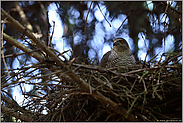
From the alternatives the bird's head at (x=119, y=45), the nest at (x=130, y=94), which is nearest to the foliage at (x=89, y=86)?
the nest at (x=130, y=94)

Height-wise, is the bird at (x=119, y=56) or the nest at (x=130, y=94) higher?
the bird at (x=119, y=56)

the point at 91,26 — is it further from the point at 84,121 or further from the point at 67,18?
the point at 84,121

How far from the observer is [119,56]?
384cm

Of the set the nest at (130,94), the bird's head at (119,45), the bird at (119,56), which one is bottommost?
the nest at (130,94)

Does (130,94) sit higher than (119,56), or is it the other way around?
(119,56)

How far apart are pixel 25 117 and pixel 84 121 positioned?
0.89m

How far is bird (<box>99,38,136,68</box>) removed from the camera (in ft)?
12.3

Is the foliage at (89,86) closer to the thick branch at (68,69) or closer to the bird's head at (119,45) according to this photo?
the thick branch at (68,69)

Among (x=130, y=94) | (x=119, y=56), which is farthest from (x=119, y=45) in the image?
(x=130, y=94)

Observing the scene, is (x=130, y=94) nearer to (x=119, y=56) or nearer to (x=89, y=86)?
(x=89, y=86)

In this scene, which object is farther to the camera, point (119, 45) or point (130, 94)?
point (119, 45)

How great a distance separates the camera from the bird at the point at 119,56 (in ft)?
12.3

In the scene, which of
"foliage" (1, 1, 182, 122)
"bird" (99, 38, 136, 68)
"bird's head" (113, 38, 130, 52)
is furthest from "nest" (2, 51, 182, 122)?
"bird's head" (113, 38, 130, 52)

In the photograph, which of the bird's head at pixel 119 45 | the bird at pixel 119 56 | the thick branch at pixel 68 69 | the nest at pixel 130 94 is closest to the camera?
the thick branch at pixel 68 69
